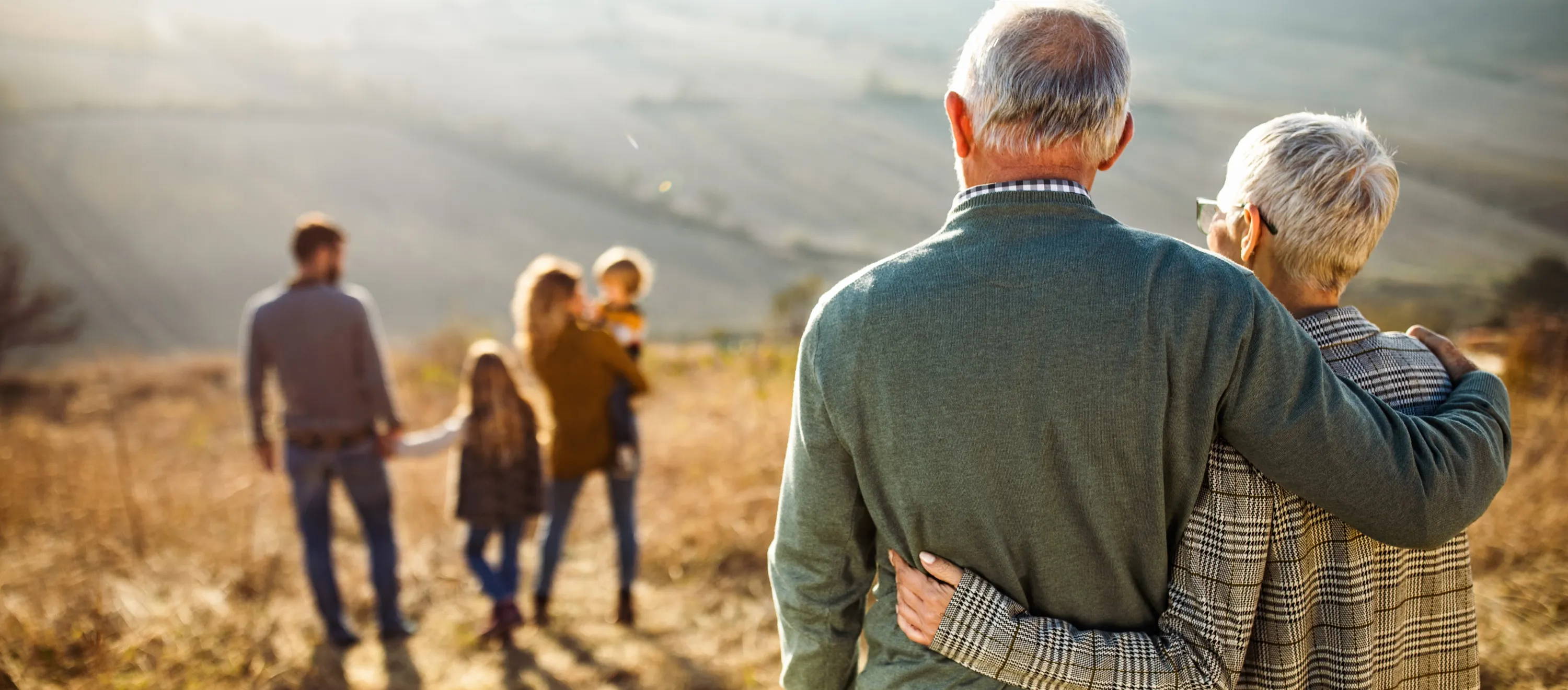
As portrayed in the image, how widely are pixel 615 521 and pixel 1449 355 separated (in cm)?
A: 323

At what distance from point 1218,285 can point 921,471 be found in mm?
425

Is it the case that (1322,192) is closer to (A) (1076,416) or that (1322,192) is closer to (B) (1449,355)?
(B) (1449,355)

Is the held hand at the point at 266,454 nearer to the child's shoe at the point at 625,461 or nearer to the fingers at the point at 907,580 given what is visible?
the child's shoe at the point at 625,461

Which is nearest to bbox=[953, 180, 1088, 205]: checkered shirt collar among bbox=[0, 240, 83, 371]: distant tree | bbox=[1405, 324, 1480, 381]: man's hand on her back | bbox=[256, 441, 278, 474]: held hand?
bbox=[1405, 324, 1480, 381]: man's hand on her back

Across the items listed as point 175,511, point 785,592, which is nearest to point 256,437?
point 175,511

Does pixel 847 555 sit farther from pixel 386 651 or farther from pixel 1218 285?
pixel 386 651

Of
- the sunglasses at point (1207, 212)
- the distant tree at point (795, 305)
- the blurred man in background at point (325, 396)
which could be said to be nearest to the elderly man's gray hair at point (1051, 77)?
the sunglasses at point (1207, 212)

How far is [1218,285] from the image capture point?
43.9 inches

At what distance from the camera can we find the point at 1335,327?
1.43 meters

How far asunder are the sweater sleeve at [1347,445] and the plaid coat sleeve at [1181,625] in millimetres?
68

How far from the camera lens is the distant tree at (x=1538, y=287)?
6.42 meters

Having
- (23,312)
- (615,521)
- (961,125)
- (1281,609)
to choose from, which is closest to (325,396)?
(615,521)

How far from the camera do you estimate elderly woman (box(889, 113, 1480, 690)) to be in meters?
1.26

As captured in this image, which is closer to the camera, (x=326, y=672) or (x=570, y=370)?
(x=326, y=672)
